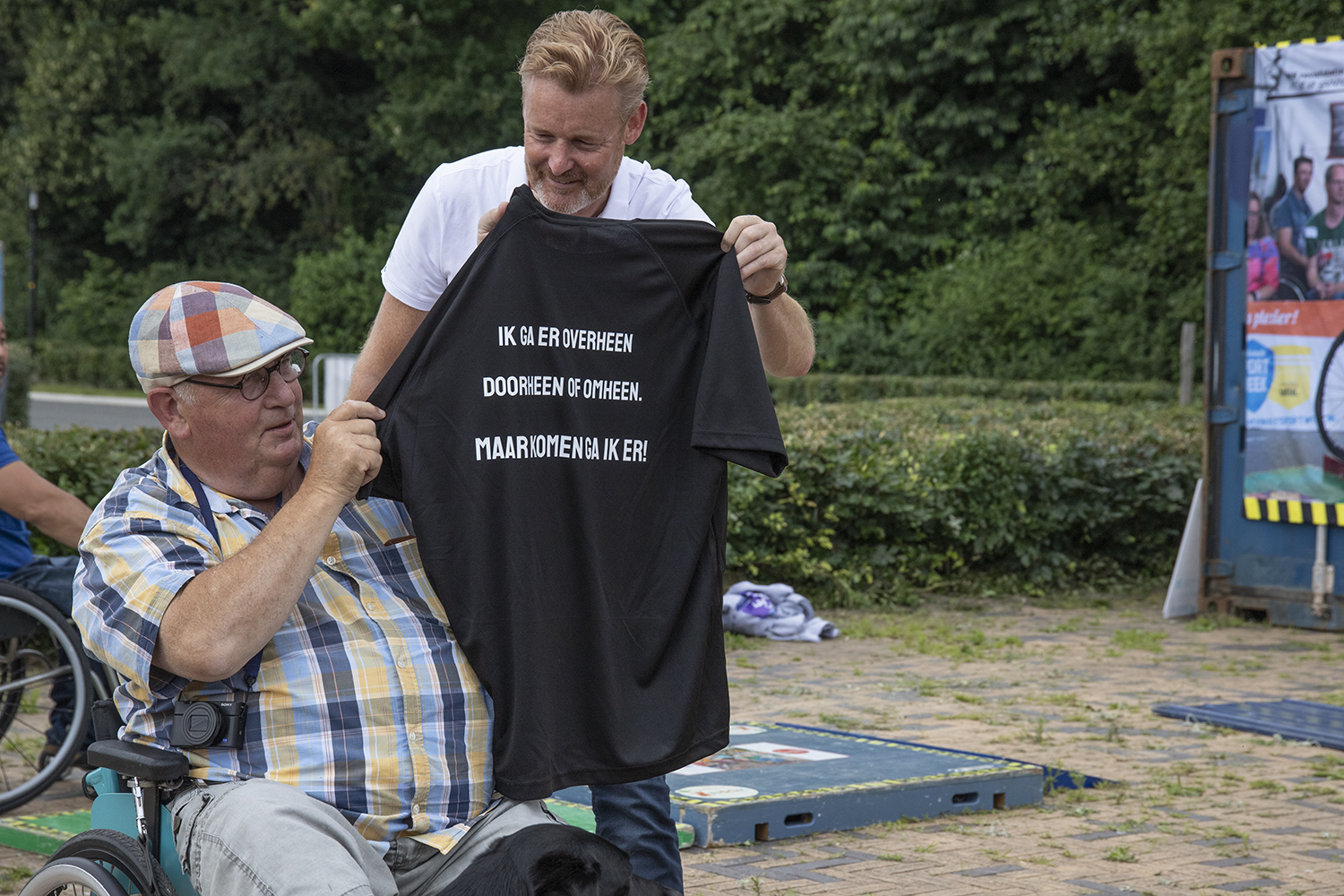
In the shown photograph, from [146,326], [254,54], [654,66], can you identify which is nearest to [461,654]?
[146,326]

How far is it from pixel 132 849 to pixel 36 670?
316 cm

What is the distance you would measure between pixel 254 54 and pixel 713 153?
50.1ft

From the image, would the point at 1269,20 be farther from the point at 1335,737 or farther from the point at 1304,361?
the point at 1335,737

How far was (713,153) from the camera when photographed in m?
26.1

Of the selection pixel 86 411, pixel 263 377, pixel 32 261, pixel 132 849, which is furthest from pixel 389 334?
pixel 32 261

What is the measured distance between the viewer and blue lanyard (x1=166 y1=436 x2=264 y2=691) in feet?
8.02

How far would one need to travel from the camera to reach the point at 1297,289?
8508 mm

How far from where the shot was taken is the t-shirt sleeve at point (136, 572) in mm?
2355

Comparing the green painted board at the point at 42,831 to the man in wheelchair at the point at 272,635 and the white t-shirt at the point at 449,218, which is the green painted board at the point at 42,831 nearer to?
the man in wheelchair at the point at 272,635

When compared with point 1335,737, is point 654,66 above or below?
above

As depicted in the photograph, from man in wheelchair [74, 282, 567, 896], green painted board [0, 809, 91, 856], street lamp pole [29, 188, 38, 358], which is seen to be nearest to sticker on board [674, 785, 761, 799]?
green painted board [0, 809, 91, 856]

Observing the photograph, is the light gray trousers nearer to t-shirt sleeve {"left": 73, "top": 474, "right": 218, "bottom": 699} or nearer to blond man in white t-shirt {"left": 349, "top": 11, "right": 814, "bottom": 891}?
t-shirt sleeve {"left": 73, "top": 474, "right": 218, "bottom": 699}

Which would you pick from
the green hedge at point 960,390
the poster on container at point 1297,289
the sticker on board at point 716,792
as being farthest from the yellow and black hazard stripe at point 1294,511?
the green hedge at point 960,390

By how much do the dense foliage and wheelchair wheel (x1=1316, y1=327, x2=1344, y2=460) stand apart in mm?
11092
